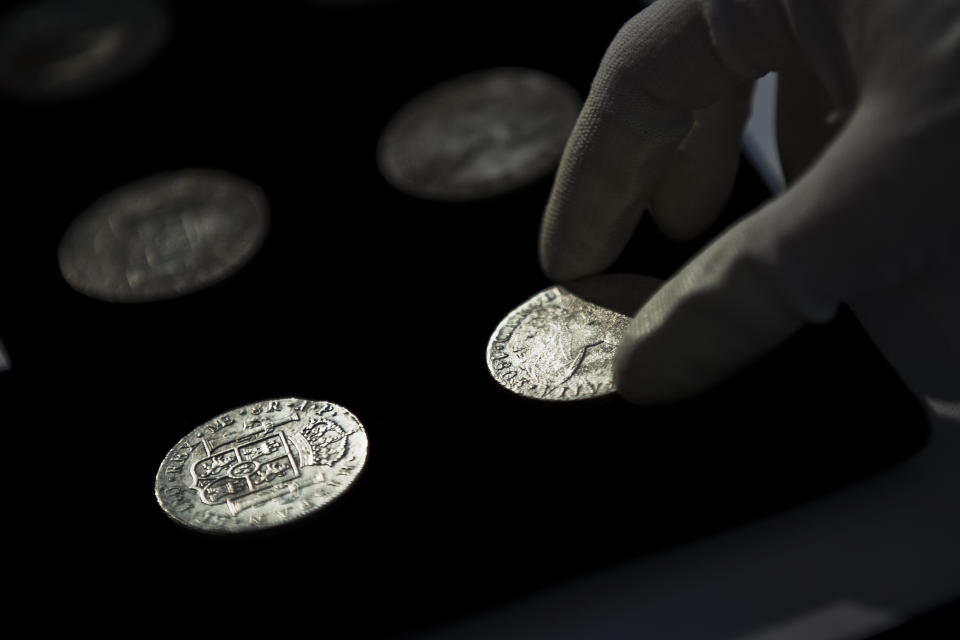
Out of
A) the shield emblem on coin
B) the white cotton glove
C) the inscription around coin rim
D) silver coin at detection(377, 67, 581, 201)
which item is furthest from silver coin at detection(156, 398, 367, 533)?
silver coin at detection(377, 67, 581, 201)

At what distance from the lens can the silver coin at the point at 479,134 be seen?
5.33 feet

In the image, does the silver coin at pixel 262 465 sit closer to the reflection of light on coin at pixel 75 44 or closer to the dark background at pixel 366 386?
the dark background at pixel 366 386

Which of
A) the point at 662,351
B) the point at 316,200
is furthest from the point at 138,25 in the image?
the point at 662,351

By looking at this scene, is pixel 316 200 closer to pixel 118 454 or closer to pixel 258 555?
pixel 118 454

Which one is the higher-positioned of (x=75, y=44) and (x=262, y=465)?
(x=75, y=44)

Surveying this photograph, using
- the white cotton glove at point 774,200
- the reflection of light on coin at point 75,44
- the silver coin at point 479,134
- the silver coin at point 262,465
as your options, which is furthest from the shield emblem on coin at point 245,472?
the reflection of light on coin at point 75,44

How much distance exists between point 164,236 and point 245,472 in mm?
612

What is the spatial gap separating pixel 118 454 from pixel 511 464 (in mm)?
487

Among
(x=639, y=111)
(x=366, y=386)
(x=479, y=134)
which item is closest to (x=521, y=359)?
(x=366, y=386)

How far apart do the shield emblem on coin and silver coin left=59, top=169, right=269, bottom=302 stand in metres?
0.40

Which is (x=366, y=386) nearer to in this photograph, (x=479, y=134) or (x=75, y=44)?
(x=479, y=134)

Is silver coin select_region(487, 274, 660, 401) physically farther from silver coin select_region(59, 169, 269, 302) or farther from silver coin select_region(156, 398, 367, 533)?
silver coin select_region(59, 169, 269, 302)

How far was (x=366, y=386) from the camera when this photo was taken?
1345 mm

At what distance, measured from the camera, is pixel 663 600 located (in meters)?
1.11
